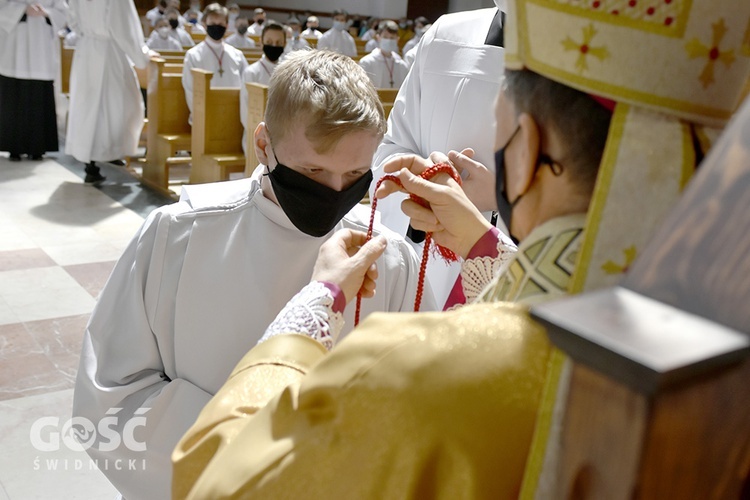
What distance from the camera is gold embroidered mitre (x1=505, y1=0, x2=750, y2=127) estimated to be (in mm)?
855

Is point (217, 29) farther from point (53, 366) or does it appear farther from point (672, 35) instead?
point (672, 35)

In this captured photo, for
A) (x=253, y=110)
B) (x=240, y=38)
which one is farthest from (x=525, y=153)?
(x=240, y=38)

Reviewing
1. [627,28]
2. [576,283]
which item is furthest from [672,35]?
[576,283]

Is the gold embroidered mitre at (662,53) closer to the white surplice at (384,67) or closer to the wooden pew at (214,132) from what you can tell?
the wooden pew at (214,132)

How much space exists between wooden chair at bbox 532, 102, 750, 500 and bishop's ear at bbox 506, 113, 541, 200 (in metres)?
0.34

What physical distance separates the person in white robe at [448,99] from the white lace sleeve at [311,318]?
126cm

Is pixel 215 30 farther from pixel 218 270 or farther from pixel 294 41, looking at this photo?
pixel 218 270

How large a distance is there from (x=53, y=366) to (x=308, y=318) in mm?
A: 3022

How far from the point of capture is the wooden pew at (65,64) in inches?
344

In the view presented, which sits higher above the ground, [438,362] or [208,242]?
[438,362]

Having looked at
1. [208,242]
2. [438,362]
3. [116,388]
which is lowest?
[116,388]

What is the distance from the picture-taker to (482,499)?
2.77ft

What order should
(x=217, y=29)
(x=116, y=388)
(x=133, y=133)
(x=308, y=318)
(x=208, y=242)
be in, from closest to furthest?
(x=308, y=318) < (x=116, y=388) < (x=208, y=242) < (x=133, y=133) < (x=217, y=29)

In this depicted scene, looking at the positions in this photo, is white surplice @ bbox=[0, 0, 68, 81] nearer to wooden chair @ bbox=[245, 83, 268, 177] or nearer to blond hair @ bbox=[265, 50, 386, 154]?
wooden chair @ bbox=[245, 83, 268, 177]
